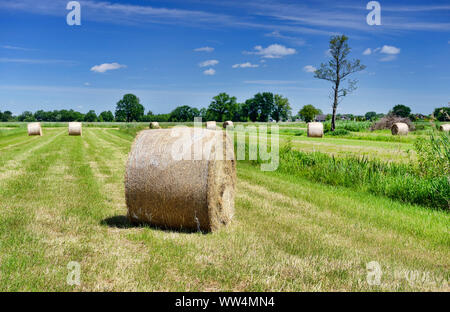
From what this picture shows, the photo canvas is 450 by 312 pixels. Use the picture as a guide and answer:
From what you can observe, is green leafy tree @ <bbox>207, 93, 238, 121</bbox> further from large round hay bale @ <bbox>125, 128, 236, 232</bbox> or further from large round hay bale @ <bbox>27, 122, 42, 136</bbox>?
large round hay bale @ <bbox>125, 128, 236, 232</bbox>

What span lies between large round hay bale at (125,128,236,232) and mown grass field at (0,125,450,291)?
0.89 feet

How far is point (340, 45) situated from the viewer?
4684 cm

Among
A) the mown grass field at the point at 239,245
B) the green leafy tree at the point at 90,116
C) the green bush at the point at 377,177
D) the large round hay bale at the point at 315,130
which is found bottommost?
the mown grass field at the point at 239,245

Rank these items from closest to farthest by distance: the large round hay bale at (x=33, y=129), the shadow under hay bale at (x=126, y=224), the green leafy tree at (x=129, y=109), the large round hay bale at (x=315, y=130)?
the shadow under hay bale at (x=126, y=224) → the large round hay bale at (x=33, y=129) → the large round hay bale at (x=315, y=130) → the green leafy tree at (x=129, y=109)

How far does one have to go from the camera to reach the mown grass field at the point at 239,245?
4449 mm

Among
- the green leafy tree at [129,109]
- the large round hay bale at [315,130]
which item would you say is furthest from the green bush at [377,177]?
the green leafy tree at [129,109]

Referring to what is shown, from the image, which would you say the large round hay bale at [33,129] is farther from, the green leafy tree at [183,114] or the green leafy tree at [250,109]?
the green leafy tree at [250,109]

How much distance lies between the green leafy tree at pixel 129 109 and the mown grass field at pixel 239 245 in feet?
364

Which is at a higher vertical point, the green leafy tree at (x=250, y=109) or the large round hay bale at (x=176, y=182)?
the green leafy tree at (x=250, y=109)

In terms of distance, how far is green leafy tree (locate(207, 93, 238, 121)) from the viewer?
115m

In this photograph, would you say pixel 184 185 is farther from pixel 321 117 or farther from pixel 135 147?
pixel 321 117

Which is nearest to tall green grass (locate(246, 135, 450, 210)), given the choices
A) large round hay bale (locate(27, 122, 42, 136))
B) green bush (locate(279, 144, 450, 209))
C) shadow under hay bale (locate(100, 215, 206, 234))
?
green bush (locate(279, 144, 450, 209))

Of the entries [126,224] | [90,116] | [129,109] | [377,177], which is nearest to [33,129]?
[126,224]
